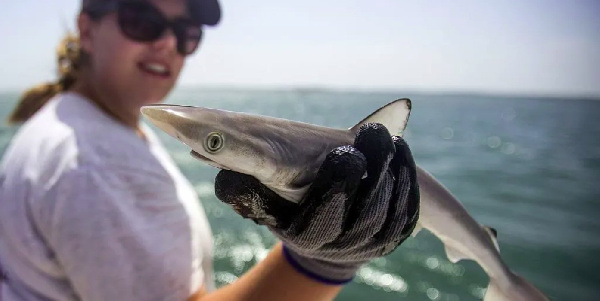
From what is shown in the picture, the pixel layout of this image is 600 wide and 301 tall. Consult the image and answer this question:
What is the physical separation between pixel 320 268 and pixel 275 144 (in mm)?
667

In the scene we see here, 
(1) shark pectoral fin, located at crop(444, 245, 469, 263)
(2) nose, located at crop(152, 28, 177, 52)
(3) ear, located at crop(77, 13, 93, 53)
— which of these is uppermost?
(3) ear, located at crop(77, 13, 93, 53)

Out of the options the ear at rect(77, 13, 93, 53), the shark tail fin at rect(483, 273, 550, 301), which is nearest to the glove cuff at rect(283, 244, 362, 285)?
the shark tail fin at rect(483, 273, 550, 301)

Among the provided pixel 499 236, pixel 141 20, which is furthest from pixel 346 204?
pixel 499 236

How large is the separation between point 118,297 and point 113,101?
1.45m

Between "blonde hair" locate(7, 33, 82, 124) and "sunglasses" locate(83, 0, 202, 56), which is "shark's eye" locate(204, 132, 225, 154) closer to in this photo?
"sunglasses" locate(83, 0, 202, 56)

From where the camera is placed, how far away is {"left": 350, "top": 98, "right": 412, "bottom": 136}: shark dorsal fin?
1959mm

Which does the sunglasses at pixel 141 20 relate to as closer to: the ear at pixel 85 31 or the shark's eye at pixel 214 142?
the ear at pixel 85 31

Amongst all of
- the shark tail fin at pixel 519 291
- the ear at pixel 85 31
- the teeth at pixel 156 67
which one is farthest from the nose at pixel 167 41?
the shark tail fin at pixel 519 291

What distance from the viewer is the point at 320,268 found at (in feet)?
6.19

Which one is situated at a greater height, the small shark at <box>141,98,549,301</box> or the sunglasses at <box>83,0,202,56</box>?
the sunglasses at <box>83,0,202,56</box>

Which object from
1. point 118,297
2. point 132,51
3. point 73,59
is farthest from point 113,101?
point 118,297

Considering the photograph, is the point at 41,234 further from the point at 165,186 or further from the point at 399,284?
the point at 399,284

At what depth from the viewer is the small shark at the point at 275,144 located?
1.38 metres

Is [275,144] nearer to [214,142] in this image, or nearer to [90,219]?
[214,142]
